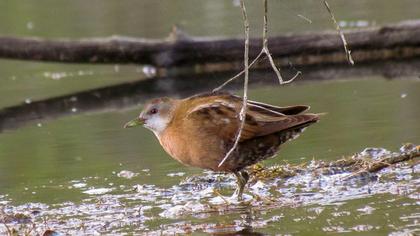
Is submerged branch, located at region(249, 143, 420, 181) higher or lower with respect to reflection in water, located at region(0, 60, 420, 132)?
lower

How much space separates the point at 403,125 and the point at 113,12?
13.7m

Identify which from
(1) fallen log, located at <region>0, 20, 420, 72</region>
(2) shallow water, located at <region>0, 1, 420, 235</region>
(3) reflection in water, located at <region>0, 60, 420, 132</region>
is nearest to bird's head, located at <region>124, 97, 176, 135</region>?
(2) shallow water, located at <region>0, 1, 420, 235</region>

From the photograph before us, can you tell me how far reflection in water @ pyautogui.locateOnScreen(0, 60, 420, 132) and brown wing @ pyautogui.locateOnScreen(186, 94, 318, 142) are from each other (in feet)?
16.0

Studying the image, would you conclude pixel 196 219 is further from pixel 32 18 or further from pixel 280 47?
pixel 32 18

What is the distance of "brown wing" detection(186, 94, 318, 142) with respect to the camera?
276 inches

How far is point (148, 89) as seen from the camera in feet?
44.0

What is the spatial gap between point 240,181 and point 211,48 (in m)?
7.09

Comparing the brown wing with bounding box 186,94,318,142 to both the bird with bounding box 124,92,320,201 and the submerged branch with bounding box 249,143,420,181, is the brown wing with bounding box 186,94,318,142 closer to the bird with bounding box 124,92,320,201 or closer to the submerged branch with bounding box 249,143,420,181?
the bird with bounding box 124,92,320,201

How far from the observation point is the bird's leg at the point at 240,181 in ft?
23.1

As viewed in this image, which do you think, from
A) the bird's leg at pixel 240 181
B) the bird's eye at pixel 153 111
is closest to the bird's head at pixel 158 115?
the bird's eye at pixel 153 111

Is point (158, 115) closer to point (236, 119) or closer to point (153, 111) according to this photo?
point (153, 111)

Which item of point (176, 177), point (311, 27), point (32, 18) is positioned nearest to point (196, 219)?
point (176, 177)

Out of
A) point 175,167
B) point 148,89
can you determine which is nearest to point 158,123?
point 175,167

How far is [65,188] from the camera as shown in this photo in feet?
25.8
